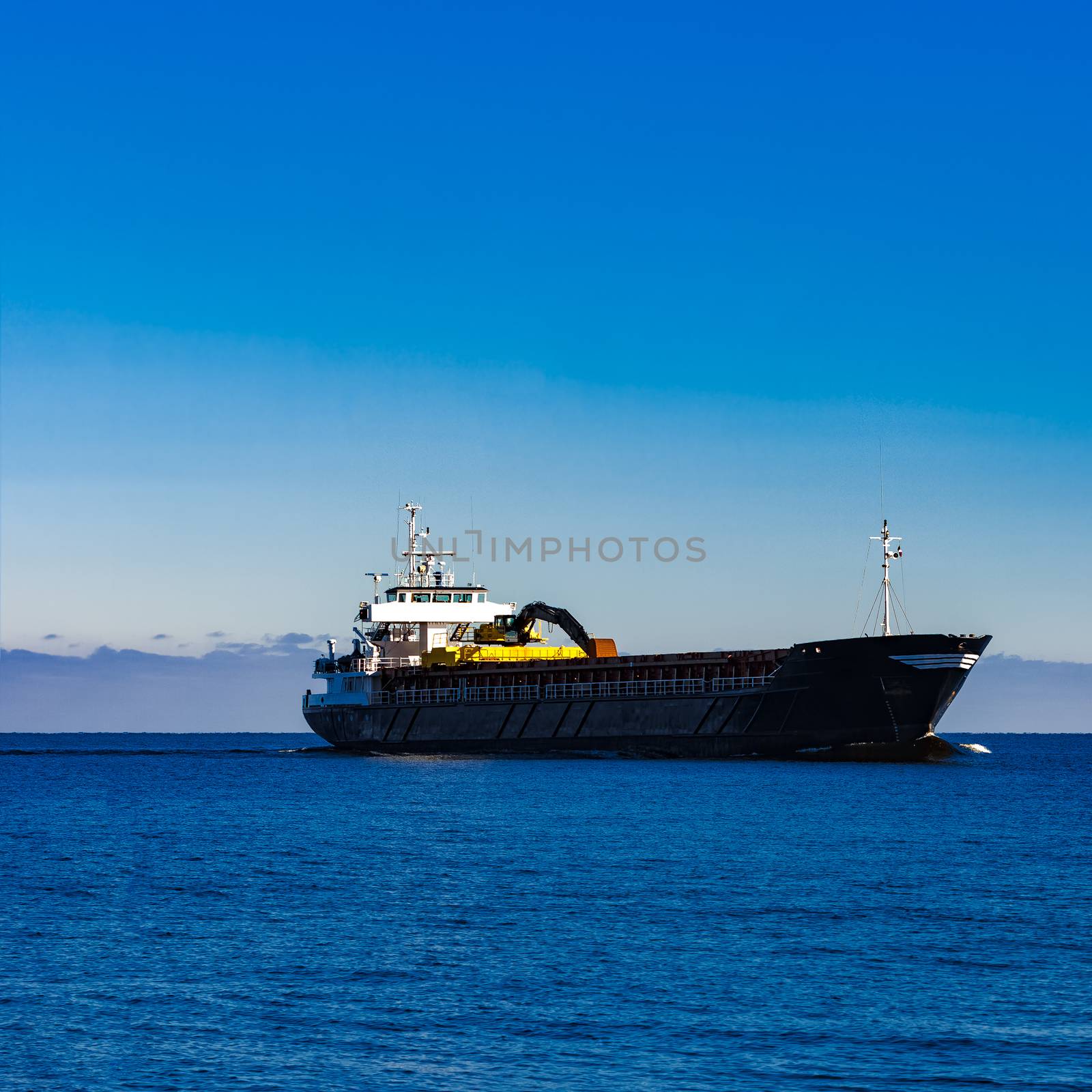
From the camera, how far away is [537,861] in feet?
126

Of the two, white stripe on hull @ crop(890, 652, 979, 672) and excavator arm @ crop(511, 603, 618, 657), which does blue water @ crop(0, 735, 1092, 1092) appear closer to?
white stripe on hull @ crop(890, 652, 979, 672)

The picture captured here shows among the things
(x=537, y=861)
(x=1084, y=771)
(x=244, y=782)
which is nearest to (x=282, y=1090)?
(x=537, y=861)

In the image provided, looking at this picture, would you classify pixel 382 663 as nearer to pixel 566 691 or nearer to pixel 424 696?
pixel 424 696

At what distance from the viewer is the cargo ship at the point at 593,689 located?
66.6 metres

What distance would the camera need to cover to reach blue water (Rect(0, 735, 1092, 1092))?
18.8 meters

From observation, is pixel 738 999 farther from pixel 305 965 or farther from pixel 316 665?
pixel 316 665

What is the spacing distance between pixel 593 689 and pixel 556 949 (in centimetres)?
5630

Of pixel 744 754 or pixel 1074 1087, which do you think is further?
pixel 744 754

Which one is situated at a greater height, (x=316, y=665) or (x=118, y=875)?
(x=316, y=665)

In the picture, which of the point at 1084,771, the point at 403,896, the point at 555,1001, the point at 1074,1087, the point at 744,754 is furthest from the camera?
the point at 1084,771

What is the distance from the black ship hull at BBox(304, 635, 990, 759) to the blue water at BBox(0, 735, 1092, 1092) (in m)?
12.1

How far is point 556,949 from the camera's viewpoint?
26016mm

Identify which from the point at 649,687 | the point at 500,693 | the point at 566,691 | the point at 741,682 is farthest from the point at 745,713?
the point at 500,693

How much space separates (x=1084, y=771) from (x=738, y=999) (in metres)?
89.4
